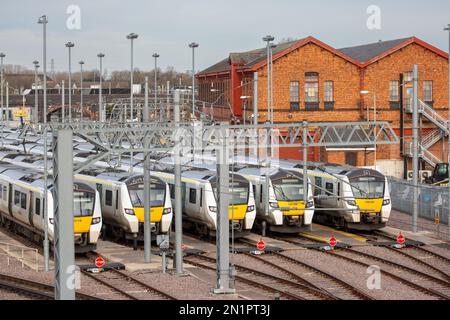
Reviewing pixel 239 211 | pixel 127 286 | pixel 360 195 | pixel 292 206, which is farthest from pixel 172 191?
pixel 127 286

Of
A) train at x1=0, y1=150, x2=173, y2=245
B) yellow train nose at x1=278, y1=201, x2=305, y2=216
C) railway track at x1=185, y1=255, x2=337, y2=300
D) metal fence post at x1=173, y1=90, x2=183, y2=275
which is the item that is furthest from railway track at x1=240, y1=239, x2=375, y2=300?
train at x1=0, y1=150, x2=173, y2=245

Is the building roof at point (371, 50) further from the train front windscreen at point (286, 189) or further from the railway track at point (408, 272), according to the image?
the railway track at point (408, 272)

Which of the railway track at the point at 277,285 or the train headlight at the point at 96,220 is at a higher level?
the train headlight at the point at 96,220

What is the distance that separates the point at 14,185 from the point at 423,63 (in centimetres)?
3189

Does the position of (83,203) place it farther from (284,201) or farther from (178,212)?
(284,201)

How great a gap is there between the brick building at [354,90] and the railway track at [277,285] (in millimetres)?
27665

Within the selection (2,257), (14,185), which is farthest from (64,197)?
(14,185)

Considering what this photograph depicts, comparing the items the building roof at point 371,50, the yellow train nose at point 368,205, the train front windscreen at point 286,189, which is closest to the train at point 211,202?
the train front windscreen at point 286,189

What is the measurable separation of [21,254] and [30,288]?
661 centimetres

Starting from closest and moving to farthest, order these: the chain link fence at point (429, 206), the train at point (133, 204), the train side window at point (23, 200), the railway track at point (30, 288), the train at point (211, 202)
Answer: the railway track at point (30, 288) → the train at point (133, 204) → the train side window at point (23, 200) → the train at point (211, 202) → the chain link fence at point (429, 206)

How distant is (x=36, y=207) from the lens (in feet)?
105

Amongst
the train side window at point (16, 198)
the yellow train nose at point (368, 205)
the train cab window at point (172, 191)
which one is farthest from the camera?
the train cab window at point (172, 191)

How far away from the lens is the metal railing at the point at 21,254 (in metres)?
30.5
